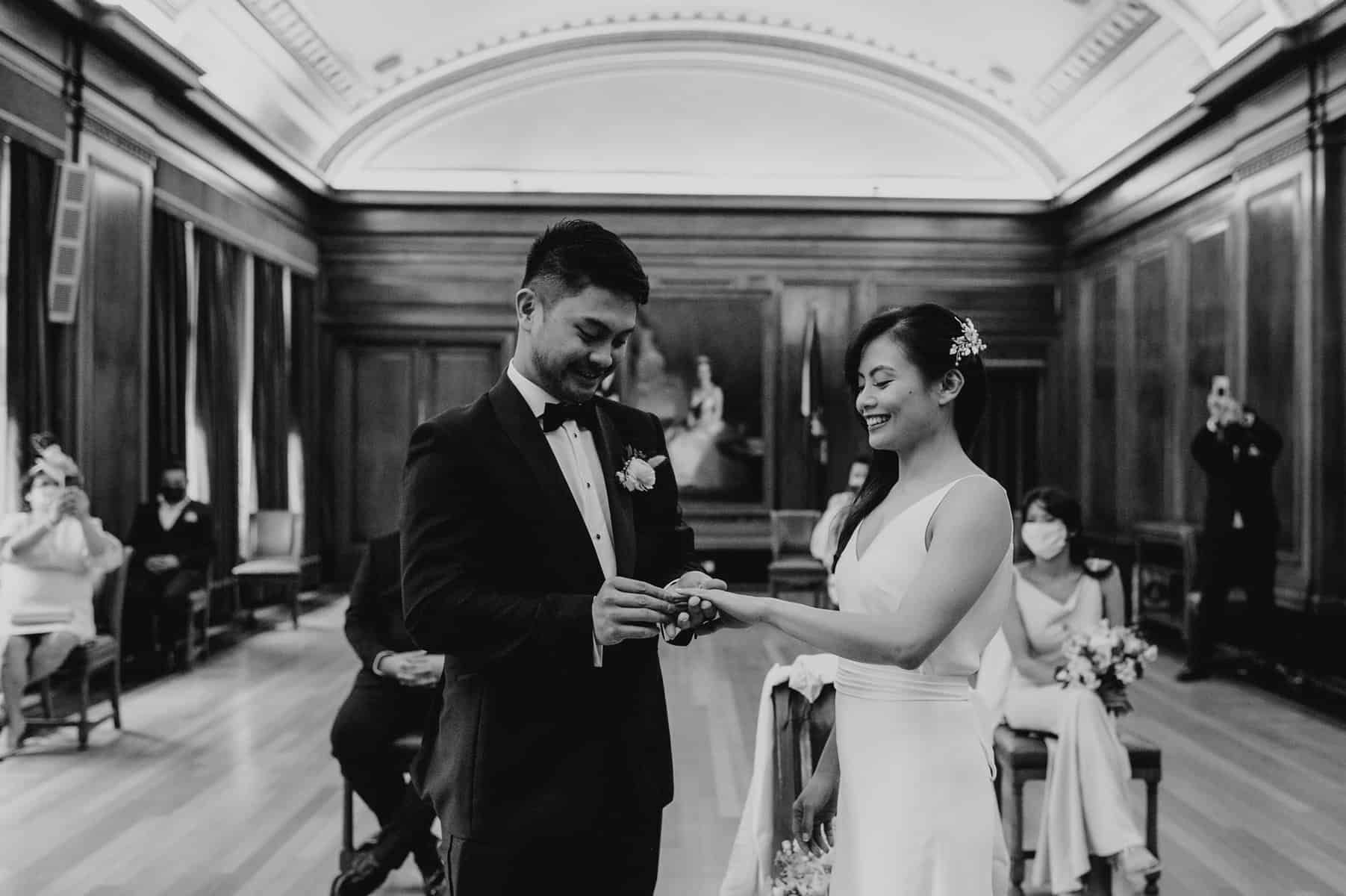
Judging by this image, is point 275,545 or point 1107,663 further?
point 275,545

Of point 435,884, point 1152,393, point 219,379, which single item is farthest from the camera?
point 1152,393

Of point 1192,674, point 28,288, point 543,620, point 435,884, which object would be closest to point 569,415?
point 543,620

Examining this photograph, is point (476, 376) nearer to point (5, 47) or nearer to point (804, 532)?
point (804, 532)

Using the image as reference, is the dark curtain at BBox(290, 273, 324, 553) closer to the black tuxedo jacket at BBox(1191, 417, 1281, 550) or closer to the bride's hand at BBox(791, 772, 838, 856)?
the black tuxedo jacket at BBox(1191, 417, 1281, 550)

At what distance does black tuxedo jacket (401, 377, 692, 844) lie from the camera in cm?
170

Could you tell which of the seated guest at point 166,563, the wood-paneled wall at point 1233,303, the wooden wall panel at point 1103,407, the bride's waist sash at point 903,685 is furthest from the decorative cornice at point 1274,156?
the seated guest at point 166,563

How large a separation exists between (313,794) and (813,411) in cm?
790

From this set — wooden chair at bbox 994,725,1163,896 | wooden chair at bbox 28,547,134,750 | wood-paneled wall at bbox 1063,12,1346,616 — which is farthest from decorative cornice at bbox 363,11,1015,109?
wooden chair at bbox 994,725,1163,896

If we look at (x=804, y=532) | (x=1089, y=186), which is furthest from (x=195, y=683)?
(x=1089, y=186)

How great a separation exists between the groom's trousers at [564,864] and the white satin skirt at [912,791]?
506 mm

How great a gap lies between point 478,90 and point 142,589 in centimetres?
652

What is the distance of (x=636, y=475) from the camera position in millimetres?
1915

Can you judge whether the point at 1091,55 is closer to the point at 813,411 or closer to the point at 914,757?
the point at 813,411

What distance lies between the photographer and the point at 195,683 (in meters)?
7.50
